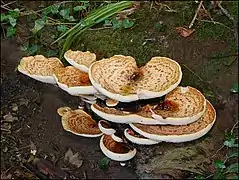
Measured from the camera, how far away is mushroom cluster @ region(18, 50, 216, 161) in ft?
7.91

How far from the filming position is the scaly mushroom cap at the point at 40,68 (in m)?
2.76

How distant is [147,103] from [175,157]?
759 mm

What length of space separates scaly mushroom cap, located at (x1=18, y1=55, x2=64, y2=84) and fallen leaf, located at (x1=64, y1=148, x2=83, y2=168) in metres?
1.27

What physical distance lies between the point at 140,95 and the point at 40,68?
768mm

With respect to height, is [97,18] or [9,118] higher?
[97,18]

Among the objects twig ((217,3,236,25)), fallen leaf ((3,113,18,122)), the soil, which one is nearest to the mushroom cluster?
the soil

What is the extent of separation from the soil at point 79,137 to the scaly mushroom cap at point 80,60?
327 mm

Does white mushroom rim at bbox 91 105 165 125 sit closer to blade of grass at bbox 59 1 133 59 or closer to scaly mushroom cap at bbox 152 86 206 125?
scaly mushroom cap at bbox 152 86 206 125

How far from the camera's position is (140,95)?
→ 235 centimetres

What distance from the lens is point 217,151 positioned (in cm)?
297

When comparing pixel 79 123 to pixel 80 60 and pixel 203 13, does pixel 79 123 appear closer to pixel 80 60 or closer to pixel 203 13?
pixel 80 60

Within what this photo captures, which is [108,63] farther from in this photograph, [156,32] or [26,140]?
[26,140]

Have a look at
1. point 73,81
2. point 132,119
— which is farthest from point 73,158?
point 132,119

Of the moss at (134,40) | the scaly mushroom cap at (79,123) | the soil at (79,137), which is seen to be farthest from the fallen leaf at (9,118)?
the moss at (134,40)
